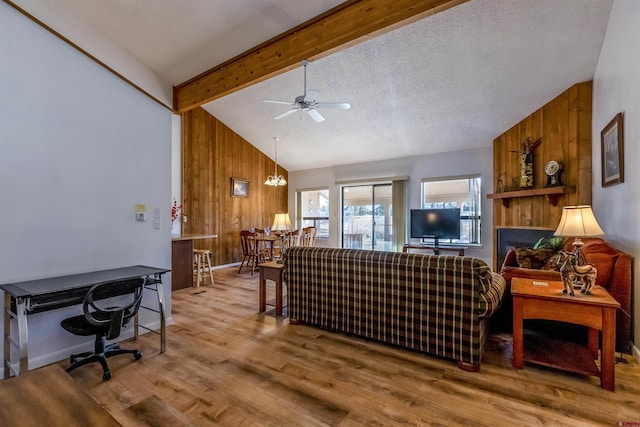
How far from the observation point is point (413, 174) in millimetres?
6883

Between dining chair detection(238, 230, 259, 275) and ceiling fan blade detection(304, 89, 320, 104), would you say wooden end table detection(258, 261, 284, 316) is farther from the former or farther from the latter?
dining chair detection(238, 230, 259, 275)

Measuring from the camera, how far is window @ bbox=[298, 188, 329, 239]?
27.8 ft

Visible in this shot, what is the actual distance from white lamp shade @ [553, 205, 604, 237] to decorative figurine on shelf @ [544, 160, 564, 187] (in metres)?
2.17

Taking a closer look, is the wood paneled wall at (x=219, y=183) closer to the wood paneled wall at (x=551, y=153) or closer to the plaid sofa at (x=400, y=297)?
the plaid sofa at (x=400, y=297)

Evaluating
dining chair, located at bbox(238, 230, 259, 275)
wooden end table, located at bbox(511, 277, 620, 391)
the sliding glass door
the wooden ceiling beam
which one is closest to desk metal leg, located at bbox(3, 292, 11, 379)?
the wooden ceiling beam

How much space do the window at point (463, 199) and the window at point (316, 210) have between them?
286cm

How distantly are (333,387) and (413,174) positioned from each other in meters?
5.62

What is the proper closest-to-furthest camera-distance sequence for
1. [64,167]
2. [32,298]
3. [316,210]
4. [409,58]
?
[32,298] → [64,167] → [409,58] → [316,210]

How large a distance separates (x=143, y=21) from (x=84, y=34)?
0.53 meters

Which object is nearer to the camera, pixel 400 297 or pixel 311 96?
pixel 400 297

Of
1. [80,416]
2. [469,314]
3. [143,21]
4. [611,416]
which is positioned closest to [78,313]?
[80,416]

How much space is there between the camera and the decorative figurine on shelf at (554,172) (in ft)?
14.0

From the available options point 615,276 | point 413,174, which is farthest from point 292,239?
point 615,276

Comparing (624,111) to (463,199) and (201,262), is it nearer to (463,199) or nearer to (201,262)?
A: (463,199)
